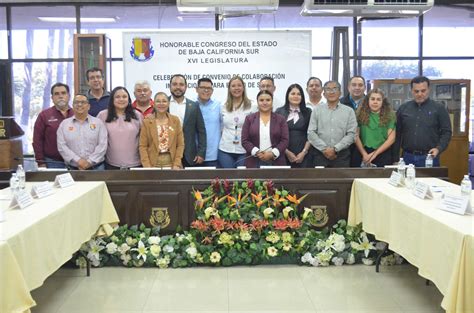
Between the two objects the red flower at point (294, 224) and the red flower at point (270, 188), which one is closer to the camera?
the red flower at point (294, 224)

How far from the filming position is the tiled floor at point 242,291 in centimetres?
298

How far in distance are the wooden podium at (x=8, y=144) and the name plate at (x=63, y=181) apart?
1.11 m

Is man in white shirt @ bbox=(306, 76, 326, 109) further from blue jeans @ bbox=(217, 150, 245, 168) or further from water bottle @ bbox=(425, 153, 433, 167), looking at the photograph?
water bottle @ bbox=(425, 153, 433, 167)

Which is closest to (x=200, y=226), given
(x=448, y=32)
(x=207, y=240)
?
(x=207, y=240)

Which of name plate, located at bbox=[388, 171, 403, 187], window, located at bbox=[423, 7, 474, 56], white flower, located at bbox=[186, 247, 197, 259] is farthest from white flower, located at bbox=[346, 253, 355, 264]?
window, located at bbox=[423, 7, 474, 56]

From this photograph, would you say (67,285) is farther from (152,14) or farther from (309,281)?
(152,14)

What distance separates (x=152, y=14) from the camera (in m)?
7.95

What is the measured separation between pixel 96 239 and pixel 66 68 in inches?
189

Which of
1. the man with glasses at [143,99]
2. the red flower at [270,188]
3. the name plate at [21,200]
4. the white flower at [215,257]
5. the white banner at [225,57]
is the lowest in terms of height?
the white flower at [215,257]

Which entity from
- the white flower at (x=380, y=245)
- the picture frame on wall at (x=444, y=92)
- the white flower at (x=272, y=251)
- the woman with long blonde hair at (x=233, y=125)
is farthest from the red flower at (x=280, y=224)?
the picture frame on wall at (x=444, y=92)

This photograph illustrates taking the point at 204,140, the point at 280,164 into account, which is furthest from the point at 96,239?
the point at 280,164

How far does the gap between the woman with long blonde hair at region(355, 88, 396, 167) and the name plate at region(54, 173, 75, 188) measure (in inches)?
94.6

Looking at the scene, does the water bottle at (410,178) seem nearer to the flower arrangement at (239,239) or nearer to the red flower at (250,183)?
the flower arrangement at (239,239)

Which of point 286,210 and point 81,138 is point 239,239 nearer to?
point 286,210
